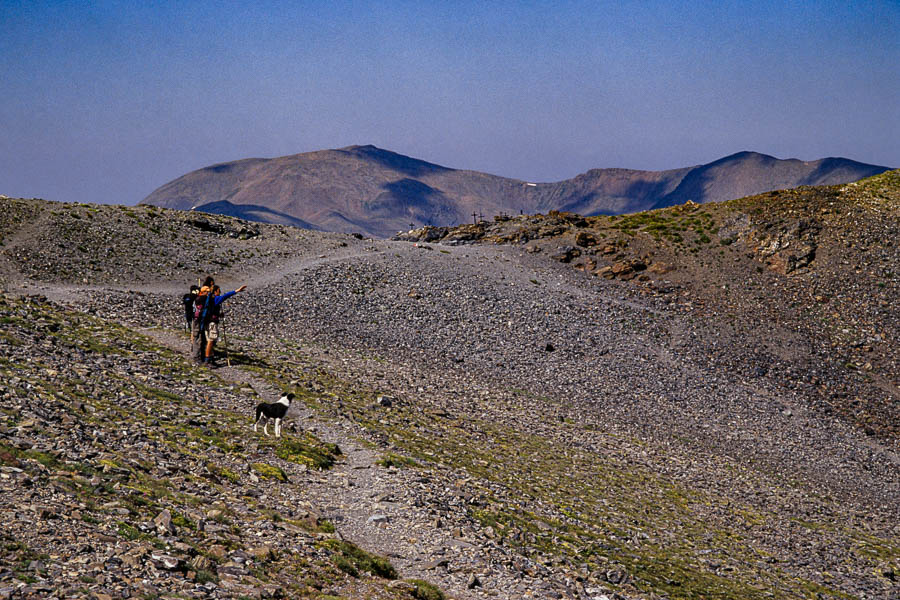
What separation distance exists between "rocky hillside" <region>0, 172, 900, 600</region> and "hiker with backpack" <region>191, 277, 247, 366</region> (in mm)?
1174

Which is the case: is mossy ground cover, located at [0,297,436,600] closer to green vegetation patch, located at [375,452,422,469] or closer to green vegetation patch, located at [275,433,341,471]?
green vegetation patch, located at [275,433,341,471]

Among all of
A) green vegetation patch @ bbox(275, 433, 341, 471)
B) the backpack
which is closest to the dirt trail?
green vegetation patch @ bbox(275, 433, 341, 471)

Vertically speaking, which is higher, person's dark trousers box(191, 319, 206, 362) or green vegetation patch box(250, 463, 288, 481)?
person's dark trousers box(191, 319, 206, 362)

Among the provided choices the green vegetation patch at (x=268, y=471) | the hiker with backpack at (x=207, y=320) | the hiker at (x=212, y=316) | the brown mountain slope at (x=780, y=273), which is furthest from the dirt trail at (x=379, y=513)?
the brown mountain slope at (x=780, y=273)

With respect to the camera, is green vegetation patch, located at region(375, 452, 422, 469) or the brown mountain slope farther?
the brown mountain slope

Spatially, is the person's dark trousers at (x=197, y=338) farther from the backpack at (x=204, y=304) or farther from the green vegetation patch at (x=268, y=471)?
the green vegetation patch at (x=268, y=471)

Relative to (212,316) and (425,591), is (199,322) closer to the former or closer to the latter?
(212,316)

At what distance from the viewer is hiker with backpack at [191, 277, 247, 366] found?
27.4 meters

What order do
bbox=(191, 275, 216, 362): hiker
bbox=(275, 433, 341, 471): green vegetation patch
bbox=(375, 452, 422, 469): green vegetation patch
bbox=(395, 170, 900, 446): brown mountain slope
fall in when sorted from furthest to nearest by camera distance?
bbox=(395, 170, 900, 446): brown mountain slope, bbox=(191, 275, 216, 362): hiker, bbox=(375, 452, 422, 469): green vegetation patch, bbox=(275, 433, 341, 471): green vegetation patch

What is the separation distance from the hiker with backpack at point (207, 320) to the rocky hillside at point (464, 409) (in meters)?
1.17

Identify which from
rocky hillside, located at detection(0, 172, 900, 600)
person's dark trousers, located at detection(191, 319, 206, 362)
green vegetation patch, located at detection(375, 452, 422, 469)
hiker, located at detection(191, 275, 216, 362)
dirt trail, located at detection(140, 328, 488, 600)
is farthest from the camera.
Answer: person's dark trousers, located at detection(191, 319, 206, 362)

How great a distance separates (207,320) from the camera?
2759 cm

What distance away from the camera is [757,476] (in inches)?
1185

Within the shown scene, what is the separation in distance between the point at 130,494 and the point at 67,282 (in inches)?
1447
